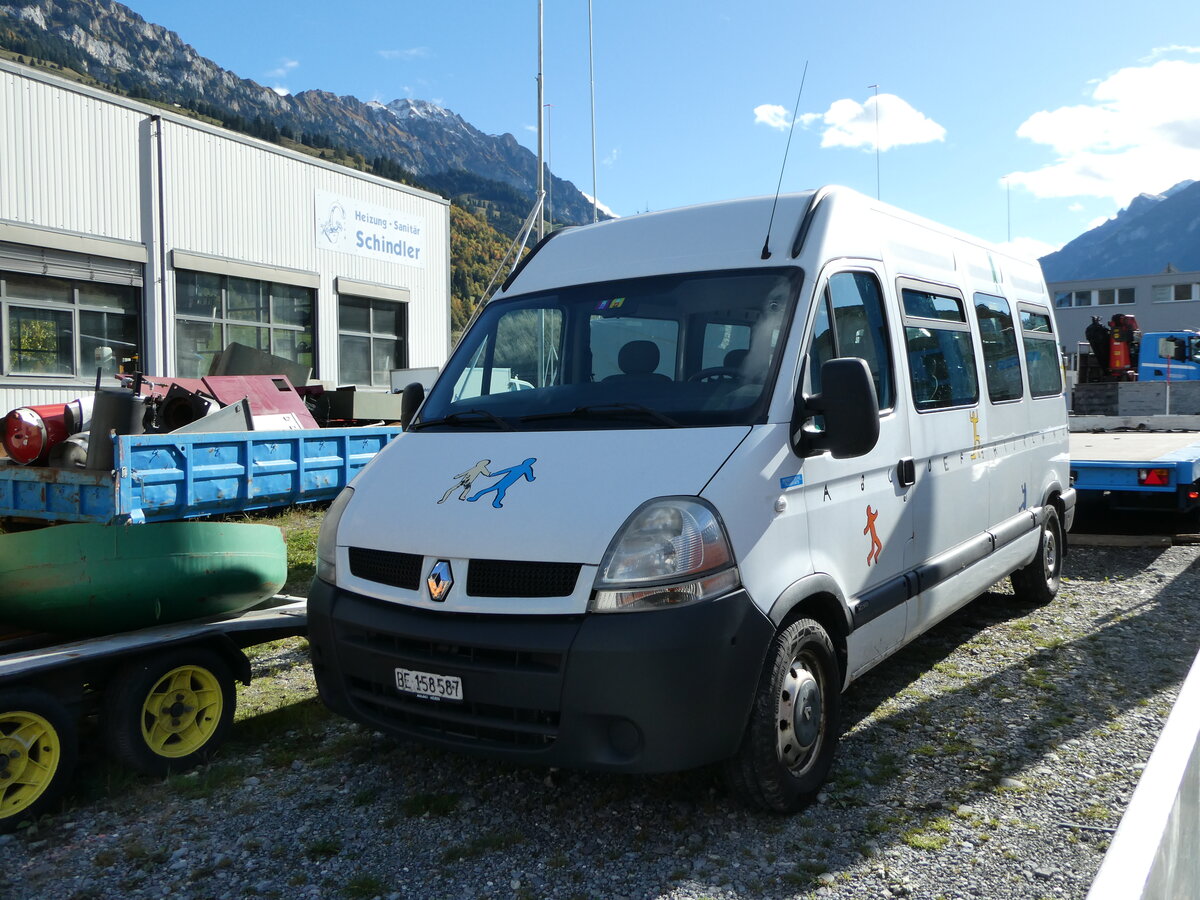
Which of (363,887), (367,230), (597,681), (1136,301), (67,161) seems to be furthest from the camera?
(1136,301)

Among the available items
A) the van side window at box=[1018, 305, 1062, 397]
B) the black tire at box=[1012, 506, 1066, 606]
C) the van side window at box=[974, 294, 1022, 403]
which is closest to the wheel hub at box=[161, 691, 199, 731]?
the van side window at box=[974, 294, 1022, 403]

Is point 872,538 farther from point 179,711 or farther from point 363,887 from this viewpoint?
point 179,711

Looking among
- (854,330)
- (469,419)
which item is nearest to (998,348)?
(854,330)

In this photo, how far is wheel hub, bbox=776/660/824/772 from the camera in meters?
3.39

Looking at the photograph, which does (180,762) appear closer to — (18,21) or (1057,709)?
(1057,709)

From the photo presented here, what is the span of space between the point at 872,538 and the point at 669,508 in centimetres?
130

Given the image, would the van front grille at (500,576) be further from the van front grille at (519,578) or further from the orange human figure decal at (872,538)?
the orange human figure decal at (872,538)

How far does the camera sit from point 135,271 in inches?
604

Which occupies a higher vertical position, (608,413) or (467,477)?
(608,413)

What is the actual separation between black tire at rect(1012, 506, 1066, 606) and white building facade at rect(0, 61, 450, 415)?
1081cm

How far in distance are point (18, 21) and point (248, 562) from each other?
749ft

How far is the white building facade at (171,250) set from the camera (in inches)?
545

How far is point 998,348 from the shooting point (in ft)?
19.0

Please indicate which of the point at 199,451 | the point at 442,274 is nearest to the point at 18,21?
the point at 442,274
